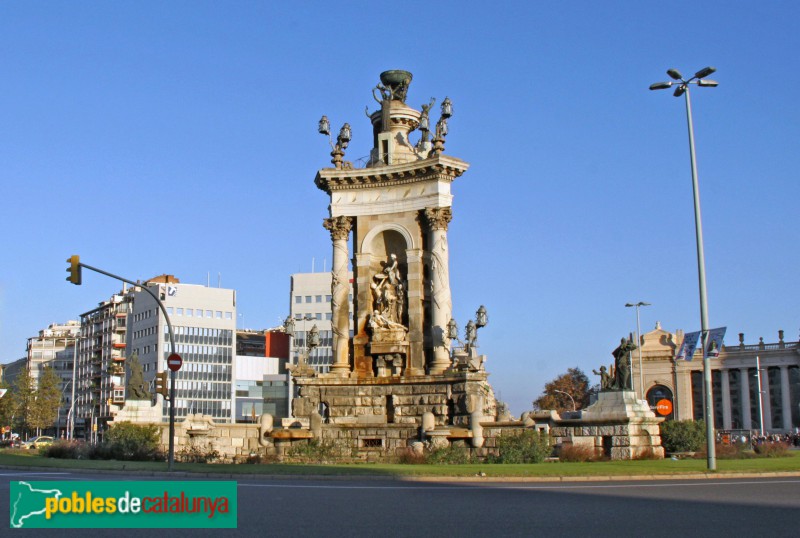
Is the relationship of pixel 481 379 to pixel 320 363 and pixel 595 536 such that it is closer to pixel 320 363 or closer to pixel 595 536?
pixel 595 536

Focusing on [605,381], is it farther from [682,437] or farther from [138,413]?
[138,413]

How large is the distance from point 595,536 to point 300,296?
117 metres

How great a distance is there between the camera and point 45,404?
91250 millimetres

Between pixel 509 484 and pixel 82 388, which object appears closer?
pixel 509 484

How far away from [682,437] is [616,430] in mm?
6789

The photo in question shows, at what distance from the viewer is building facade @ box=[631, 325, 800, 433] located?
11150 cm

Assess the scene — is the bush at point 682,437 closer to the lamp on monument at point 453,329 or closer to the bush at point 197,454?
the lamp on monument at point 453,329

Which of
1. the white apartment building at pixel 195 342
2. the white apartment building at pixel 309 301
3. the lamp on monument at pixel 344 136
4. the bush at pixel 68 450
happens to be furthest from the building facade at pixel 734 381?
the bush at pixel 68 450

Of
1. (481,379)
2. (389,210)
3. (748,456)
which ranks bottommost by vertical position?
(748,456)

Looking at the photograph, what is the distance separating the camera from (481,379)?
34438 mm

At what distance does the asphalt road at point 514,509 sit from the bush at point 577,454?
8.11 m

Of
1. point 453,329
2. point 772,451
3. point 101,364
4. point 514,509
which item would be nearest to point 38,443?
point 453,329

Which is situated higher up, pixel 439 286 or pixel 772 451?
pixel 439 286

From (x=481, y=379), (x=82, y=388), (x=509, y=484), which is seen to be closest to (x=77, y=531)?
(x=509, y=484)
